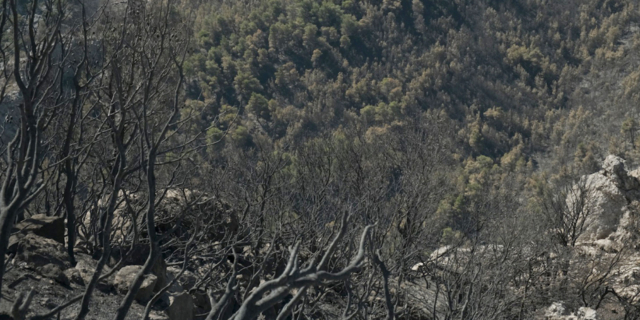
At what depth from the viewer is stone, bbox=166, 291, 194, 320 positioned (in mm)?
10259

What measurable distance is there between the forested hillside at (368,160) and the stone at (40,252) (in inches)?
1.2

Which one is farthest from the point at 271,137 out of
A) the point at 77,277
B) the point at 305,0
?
the point at 77,277

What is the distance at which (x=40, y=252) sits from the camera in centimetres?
1033

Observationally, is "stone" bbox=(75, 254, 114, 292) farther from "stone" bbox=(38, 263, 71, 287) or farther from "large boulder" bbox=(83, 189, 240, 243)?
"large boulder" bbox=(83, 189, 240, 243)

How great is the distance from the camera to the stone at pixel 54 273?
1001 centimetres

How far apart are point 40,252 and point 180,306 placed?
2.00 metres

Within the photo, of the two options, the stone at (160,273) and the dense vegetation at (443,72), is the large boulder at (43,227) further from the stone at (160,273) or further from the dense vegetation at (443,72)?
the dense vegetation at (443,72)

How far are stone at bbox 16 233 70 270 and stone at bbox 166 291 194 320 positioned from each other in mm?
1553

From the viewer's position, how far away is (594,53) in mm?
84875

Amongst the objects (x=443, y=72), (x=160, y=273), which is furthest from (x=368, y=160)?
(x=443, y=72)

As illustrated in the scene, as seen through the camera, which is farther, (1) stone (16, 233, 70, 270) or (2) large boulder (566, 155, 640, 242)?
(2) large boulder (566, 155, 640, 242)

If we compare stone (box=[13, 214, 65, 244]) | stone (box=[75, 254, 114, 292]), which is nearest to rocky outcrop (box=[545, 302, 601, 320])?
stone (box=[75, 254, 114, 292])

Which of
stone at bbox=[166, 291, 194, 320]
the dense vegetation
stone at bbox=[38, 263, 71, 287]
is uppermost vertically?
stone at bbox=[38, 263, 71, 287]

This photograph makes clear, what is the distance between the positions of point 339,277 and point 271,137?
5830 centimetres
